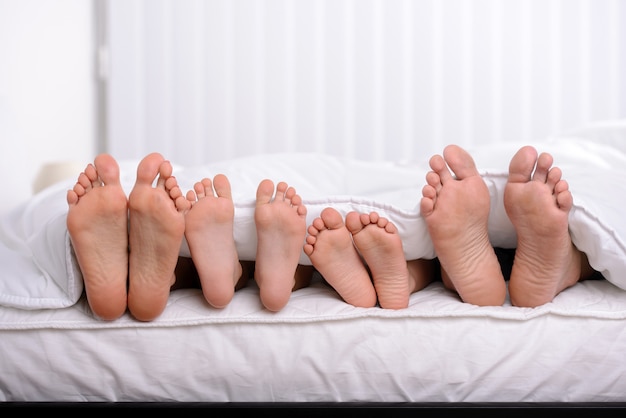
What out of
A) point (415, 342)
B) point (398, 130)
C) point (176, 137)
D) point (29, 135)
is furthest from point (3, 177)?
point (398, 130)

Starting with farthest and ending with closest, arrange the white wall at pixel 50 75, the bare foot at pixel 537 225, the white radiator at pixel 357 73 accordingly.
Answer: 1. the white radiator at pixel 357 73
2. the white wall at pixel 50 75
3. the bare foot at pixel 537 225

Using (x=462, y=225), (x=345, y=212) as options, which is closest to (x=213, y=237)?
(x=345, y=212)

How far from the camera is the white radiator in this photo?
314cm

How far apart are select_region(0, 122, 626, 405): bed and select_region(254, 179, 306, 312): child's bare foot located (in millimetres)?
30

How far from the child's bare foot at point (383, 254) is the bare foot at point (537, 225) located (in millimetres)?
155

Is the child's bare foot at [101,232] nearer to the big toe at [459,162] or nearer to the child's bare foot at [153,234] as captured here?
the child's bare foot at [153,234]

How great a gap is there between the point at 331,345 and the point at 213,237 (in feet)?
0.71

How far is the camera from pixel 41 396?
0.94 meters

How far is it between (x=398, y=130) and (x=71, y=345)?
245 centimetres

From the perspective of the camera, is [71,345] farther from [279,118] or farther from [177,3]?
[177,3]

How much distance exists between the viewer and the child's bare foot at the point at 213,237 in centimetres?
91

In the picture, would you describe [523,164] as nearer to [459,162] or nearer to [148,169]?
[459,162]

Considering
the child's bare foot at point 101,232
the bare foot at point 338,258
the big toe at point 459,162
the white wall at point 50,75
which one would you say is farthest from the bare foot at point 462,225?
the white wall at point 50,75

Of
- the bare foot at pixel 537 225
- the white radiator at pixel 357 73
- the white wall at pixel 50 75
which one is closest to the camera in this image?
the bare foot at pixel 537 225
